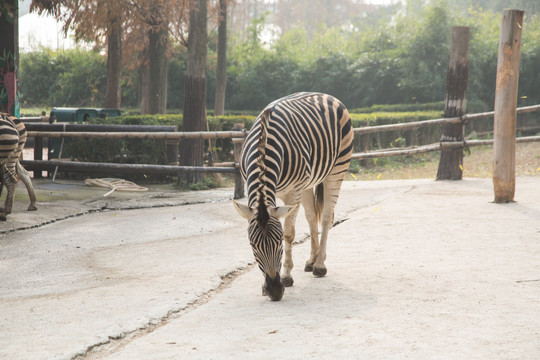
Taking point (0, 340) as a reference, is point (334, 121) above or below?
above

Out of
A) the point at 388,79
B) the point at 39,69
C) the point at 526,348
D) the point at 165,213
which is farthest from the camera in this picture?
the point at 39,69

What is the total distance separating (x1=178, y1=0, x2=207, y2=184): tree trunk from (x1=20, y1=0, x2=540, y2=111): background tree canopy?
991 centimetres

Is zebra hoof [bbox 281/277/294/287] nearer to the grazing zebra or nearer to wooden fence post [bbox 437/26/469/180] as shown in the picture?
the grazing zebra

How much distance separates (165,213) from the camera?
8312mm

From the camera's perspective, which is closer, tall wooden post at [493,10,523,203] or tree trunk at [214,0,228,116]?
tall wooden post at [493,10,523,203]

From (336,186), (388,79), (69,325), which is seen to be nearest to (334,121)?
(336,186)

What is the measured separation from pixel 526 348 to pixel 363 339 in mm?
881

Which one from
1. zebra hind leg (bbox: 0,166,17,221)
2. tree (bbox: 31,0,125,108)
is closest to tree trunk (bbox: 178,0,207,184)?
tree (bbox: 31,0,125,108)

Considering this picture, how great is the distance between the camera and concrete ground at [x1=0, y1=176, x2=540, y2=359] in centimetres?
343

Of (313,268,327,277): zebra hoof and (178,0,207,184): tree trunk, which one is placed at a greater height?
(178,0,207,184): tree trunk

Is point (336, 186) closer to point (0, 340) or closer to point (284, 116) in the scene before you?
point (284, 116)

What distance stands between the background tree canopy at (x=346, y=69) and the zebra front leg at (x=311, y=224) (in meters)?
16.3

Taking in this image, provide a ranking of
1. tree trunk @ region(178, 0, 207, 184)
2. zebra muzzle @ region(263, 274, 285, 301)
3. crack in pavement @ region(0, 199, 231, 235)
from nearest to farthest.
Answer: zebra muzzle @ region(263, 274, 285, 301) < crack in pavement @ region(0, 199, 231, 235) < tree trunk @ region(178, 0, 207, 184)

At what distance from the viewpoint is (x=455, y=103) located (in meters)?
10.9
